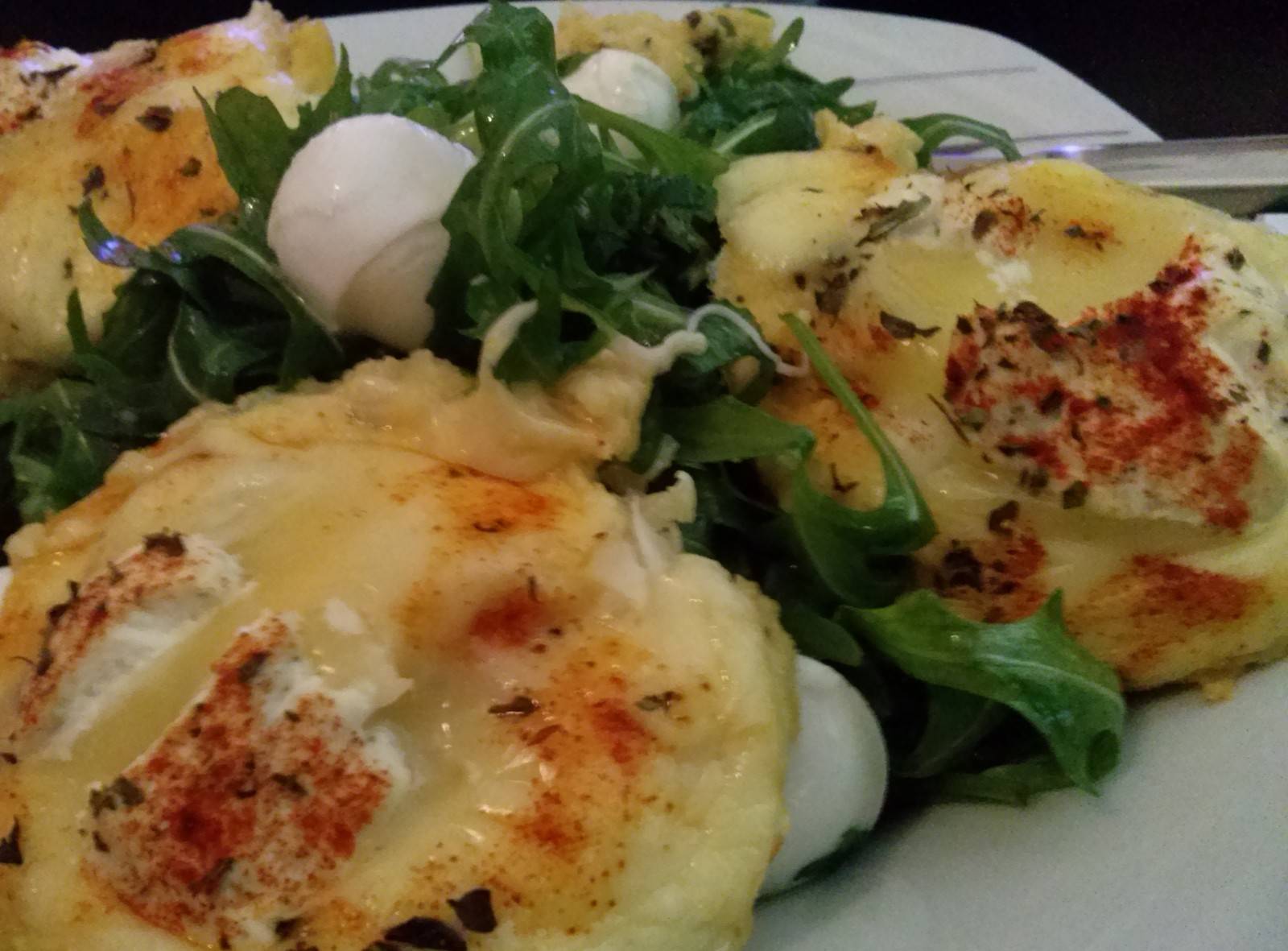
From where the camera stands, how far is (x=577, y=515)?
1176 millimetres

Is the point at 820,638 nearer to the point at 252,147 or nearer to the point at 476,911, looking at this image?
the point at 476,911

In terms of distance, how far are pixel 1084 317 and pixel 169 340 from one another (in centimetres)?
124

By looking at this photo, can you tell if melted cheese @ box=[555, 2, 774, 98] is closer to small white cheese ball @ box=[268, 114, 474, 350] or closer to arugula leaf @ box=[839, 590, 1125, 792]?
small white cheese ball @ box=[268, 114, 474, 350]

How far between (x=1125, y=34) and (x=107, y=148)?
306cm

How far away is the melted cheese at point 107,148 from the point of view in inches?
66.2


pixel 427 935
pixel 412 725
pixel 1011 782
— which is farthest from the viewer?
pixel 1011 782

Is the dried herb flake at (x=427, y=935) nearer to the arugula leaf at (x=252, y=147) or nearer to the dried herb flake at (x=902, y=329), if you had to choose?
the dried herb flake at (x=902, y=329)

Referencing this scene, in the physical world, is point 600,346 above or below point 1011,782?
above

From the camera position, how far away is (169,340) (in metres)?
1.53

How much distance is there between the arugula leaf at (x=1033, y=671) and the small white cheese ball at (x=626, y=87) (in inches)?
40.3

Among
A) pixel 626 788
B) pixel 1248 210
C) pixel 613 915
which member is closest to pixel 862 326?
pixel 626 788

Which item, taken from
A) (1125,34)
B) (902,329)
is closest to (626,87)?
(902,329)

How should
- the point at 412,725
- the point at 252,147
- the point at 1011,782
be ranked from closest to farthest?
the point at 412,725
the point at 1011,782
the point at 252,147

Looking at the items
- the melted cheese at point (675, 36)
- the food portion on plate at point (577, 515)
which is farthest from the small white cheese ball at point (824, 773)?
the melted cheese at point (675, 36)
